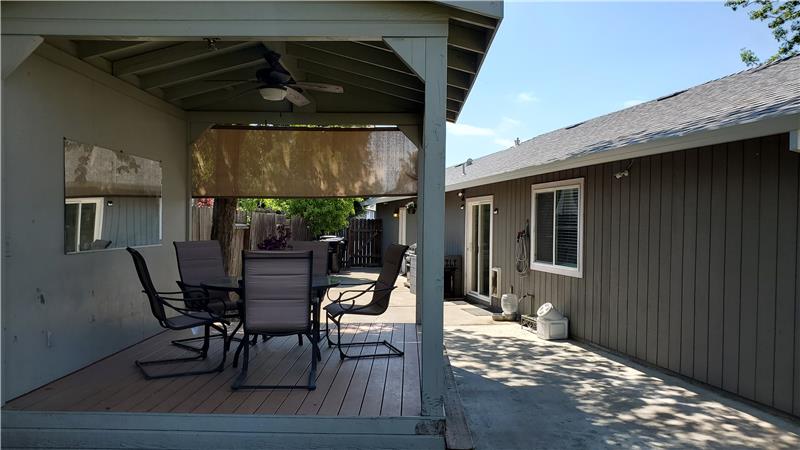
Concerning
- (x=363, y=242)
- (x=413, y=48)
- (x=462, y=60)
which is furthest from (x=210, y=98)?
(x=363, y=242)

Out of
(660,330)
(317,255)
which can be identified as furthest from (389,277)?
(660,330)

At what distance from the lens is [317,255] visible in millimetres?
5516

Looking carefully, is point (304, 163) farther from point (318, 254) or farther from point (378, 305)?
point (378, 305)

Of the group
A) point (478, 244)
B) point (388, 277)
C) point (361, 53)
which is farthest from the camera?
point (478, 244)

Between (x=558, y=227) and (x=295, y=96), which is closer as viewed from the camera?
(x=295, y=96)

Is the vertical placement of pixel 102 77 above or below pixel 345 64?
below

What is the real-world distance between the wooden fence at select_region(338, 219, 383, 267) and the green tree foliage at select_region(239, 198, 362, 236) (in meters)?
2.13

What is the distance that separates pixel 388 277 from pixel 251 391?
1766 millimetres

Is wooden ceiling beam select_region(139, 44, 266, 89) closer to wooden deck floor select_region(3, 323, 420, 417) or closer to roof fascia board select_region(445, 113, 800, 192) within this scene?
wooden deck floor select_region(3, 323, 420, 417)

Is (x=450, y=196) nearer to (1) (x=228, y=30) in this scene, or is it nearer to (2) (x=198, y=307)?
(2) (x=198, y=307)

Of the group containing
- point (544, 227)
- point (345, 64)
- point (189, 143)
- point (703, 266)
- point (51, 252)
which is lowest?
point (703, 266)

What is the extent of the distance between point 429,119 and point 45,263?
111 inches

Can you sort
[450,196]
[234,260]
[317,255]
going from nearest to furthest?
[317,255] < [234,260] < [450,196]

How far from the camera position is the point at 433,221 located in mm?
3070
